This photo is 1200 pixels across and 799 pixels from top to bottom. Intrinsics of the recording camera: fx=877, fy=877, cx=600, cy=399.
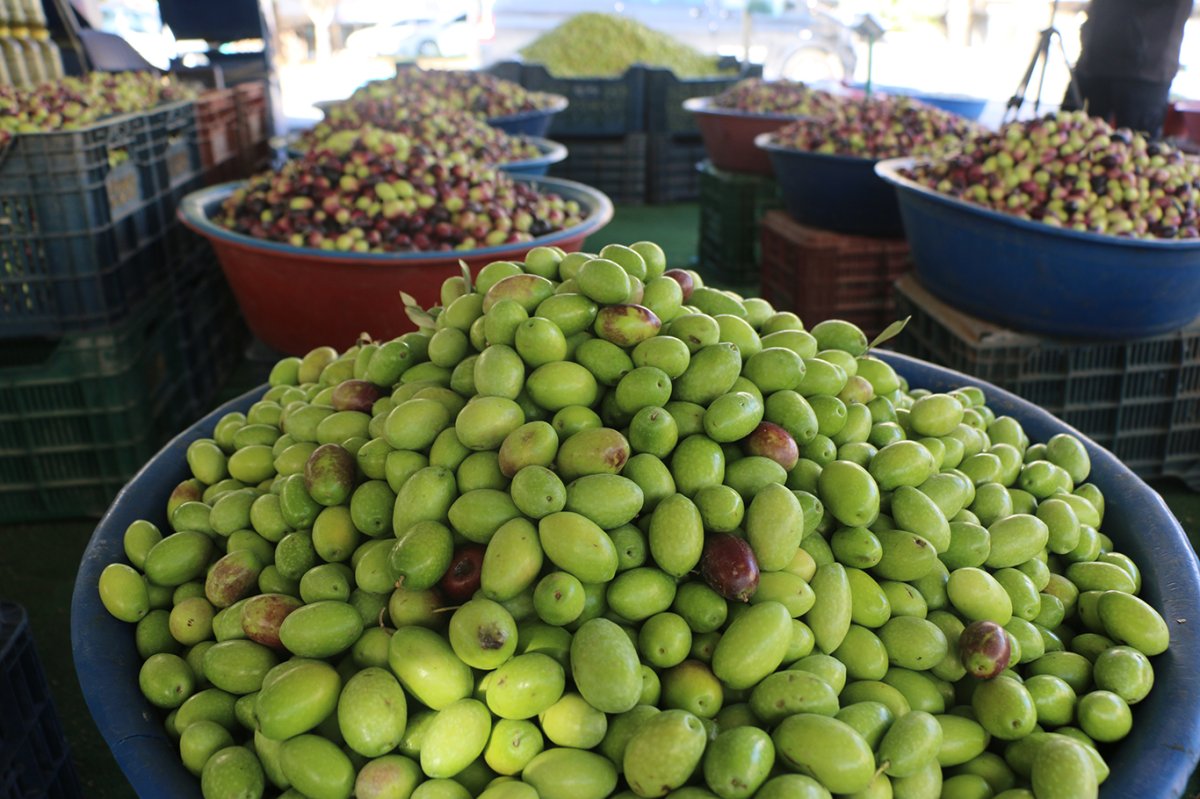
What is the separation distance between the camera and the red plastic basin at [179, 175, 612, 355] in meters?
2.63

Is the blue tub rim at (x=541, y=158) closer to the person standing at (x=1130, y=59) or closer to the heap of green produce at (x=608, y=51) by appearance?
the person standing at (x=1130, y=59)

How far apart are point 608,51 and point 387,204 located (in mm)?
5964

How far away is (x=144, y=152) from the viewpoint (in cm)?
319

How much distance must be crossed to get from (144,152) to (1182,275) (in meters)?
3.47

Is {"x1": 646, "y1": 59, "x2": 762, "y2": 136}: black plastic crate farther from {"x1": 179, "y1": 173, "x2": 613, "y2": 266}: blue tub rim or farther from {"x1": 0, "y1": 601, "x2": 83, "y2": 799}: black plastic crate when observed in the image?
{"x1": 0, "y1": 601, "x2": 83, "y2": 799}: black plastic crate

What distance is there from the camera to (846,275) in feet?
12.9

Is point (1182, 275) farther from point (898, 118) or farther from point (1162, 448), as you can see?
point (898, 118)

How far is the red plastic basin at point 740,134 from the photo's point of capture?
5176 millimetres

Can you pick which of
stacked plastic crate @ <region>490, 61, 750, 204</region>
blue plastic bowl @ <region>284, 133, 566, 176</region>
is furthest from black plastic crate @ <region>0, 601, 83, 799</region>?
stacked plastic crate @ <region>490, 61, 750, 204</region>

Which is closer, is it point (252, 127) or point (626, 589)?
point (626, 589)

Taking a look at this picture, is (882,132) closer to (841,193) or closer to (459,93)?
(841,193)

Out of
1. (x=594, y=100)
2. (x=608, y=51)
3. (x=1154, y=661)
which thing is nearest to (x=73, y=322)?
(x=1154, y=661)

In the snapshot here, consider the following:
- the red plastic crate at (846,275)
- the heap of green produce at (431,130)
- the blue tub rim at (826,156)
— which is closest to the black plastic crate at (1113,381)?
the red plastic crate at (846,275)

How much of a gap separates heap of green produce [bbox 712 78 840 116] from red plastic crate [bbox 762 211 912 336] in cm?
163
